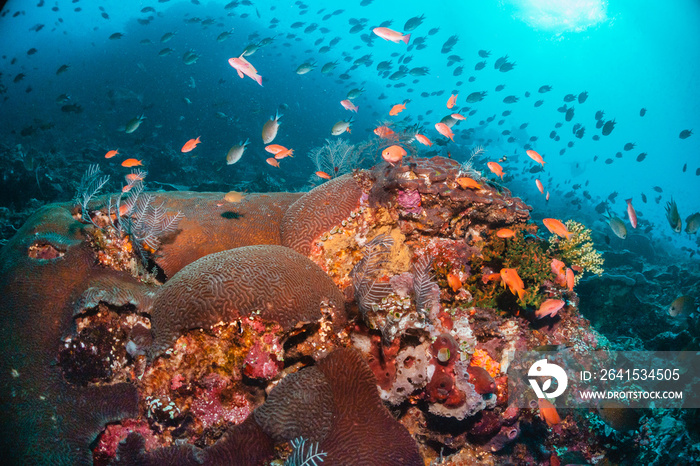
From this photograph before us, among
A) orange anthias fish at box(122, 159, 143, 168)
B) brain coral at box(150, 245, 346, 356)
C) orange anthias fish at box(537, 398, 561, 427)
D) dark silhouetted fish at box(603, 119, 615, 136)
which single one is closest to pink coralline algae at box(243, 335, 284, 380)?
brain coral at box(150, 245, 346, 356)

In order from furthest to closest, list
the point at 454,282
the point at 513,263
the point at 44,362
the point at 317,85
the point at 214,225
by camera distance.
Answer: the point at 317,85 → the point at 214,225 → the point at 513,263 → the point at 454,282 → the point at 44,362

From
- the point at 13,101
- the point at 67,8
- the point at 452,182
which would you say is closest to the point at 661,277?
the point at 452,182

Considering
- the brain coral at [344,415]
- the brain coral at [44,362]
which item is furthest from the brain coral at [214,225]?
the brain coral at [344,415]

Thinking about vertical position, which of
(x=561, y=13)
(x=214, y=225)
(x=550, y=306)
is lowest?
(x=214, y=225)

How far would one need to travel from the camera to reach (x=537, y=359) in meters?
4.04

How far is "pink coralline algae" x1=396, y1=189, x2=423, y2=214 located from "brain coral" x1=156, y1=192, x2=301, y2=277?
2351mm

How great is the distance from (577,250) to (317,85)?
153ft

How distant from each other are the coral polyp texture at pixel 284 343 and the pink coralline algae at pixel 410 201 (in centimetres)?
2

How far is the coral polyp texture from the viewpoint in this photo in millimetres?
2906

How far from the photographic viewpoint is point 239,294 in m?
3.24

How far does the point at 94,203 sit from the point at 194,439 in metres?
4.35

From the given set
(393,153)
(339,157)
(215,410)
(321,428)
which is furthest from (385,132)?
(215,410)

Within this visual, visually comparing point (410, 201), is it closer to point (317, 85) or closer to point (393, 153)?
point (393, 153)

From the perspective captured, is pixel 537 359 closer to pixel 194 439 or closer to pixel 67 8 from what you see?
pixel 194 439
